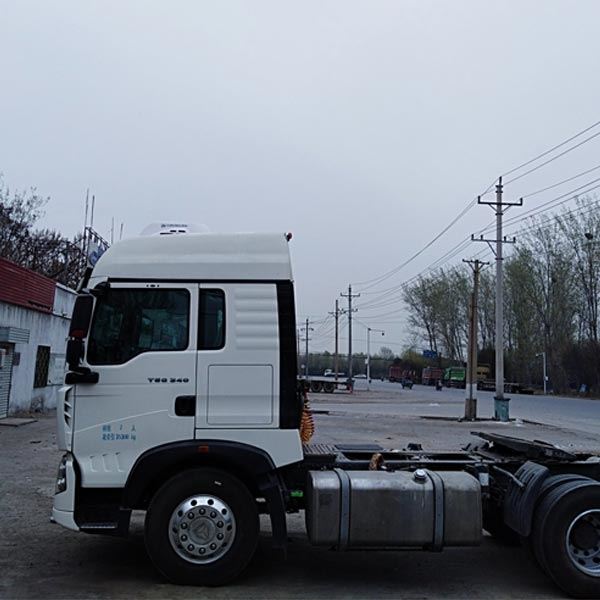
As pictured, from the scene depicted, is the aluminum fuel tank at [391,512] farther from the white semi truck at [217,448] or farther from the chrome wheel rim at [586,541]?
the chrome wheel rim at [586,541]

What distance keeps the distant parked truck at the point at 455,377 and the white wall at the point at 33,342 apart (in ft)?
242

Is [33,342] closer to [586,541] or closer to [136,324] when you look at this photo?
[136,324]

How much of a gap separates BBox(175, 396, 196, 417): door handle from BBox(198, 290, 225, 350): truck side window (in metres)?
0.48

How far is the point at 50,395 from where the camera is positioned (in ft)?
82.6

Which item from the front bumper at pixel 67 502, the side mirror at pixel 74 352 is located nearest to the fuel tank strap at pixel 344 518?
the front bumper at pixel 67 502

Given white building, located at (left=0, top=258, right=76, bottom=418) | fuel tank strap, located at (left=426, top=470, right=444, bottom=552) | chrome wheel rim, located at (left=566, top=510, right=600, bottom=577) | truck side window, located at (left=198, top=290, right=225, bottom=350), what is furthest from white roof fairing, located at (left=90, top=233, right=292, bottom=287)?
white building, located at (left=0, top=258, right=76, bottom=418)

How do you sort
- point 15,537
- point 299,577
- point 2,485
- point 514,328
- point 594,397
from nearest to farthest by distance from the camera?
point 299,577
point 15,537
point 2,485
point 594,397
point 514,328

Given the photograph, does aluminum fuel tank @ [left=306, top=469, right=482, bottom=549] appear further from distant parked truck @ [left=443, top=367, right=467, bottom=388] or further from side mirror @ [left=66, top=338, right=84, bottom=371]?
distant parked truck @ [left=443, top=367, right=467, bottom=388]

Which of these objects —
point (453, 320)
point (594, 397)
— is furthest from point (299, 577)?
point (453, 320)

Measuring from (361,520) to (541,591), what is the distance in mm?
1841

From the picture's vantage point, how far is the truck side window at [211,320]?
Result: 6465 millimetres

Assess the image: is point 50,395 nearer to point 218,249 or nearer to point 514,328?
point 218,249

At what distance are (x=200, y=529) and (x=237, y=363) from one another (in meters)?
1.50

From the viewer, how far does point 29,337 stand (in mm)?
22406
